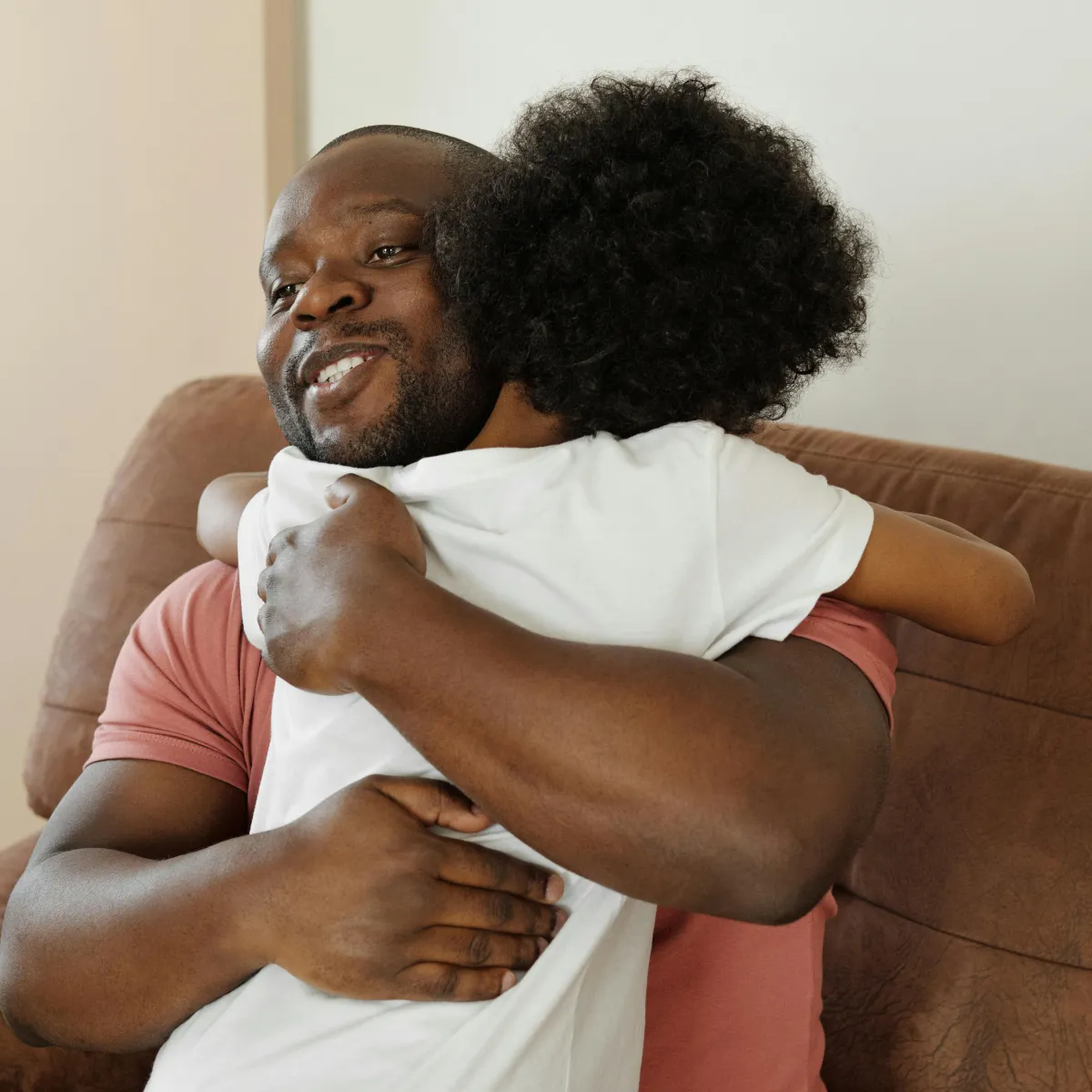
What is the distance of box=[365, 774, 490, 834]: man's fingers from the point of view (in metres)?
0.87

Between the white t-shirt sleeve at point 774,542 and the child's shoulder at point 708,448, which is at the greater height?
the child's shoulder at point 708,448

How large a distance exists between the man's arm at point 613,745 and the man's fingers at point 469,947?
0.34 ft

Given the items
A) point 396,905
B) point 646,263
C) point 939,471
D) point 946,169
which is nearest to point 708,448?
point 646,263

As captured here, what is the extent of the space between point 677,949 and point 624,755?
43 cm

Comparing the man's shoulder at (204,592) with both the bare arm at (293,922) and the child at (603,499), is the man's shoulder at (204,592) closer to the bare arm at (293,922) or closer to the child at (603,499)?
the child at (603,499)

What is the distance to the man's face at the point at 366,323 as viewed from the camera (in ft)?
3.40

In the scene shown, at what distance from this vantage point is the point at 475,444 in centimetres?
109

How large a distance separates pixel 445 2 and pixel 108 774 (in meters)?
1.77

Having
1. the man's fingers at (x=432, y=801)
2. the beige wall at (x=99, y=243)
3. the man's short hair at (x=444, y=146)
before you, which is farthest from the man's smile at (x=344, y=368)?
the beige wall at (x=99, y=243)

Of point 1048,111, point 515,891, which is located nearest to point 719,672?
point 515,891

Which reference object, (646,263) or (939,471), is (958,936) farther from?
(646,263)

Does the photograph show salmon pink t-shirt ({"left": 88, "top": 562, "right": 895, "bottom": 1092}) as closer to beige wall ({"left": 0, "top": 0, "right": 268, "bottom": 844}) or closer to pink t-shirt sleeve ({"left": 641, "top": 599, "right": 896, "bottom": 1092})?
pink t-shirt sleeve ({"left": 641, "top": 599, "right": 896, "bottom": 1092})

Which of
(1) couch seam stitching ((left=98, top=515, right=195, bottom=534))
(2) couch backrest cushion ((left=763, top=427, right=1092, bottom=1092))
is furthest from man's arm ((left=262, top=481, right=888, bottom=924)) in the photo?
(1) couch seam stitching ((left=98, top=515, right=195, bottom=534))

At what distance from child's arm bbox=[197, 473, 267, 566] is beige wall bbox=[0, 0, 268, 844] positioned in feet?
4.25
